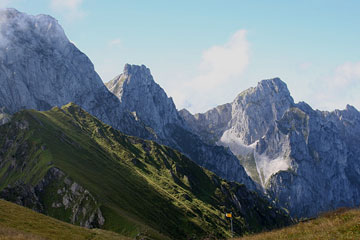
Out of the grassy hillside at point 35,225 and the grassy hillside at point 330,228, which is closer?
the grassy hillside at point 330,228

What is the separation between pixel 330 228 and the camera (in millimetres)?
35344

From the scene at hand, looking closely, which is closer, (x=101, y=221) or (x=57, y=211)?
(x=101, y=221)

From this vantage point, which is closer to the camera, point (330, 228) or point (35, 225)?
point (330, 228)

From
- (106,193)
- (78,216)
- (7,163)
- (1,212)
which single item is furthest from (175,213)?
(1,212)

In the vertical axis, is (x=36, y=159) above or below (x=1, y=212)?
above

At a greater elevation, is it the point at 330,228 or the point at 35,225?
the point at 35,225

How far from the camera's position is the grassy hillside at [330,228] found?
32.7 meters

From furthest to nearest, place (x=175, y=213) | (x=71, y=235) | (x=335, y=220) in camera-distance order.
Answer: (x=175, y=213), (x=71, y=235), (x=335, y=220)

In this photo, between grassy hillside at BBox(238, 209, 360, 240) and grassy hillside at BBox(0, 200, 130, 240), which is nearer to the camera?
grassy hillside at BBox(238, 209, 360, 240)

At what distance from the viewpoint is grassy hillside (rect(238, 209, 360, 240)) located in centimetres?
3272

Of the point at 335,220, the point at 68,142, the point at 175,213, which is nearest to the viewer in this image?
the point at 335,220

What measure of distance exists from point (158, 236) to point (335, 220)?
272 ft

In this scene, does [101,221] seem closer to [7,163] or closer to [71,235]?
[71,235]

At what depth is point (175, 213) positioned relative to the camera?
583 ft
